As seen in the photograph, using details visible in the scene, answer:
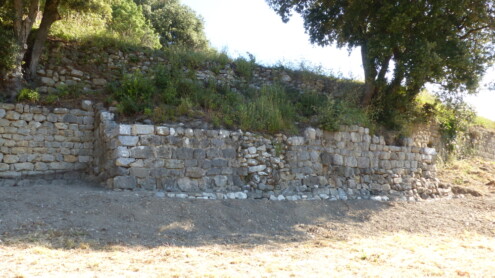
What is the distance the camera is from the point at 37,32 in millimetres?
10547

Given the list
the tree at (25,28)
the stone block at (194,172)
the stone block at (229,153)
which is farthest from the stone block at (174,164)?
the tree at (25,28)

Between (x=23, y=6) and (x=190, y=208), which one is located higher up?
(x=23, y=6)

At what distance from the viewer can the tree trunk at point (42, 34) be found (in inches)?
408

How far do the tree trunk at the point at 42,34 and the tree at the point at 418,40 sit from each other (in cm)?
805

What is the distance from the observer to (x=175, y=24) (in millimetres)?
Answer: 21312

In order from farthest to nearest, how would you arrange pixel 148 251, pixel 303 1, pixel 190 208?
pixel 303 1
pixel 190 208
pixel 148 251

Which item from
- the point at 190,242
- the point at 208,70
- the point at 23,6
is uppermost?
the point at 23,6

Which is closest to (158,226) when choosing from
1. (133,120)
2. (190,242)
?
(190,242)

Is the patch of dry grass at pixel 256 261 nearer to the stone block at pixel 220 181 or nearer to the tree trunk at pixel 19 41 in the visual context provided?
the stone block at pixel 220 181

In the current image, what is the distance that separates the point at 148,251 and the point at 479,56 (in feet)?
35.5

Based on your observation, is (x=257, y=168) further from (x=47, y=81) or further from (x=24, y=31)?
(x=24, y=31)

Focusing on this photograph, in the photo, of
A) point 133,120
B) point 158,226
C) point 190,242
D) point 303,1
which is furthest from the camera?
point 303,1

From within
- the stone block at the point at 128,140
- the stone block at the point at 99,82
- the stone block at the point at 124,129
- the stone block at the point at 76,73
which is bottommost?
the stone block at the point at 128,140

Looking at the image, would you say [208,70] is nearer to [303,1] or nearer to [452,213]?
[303,1]
